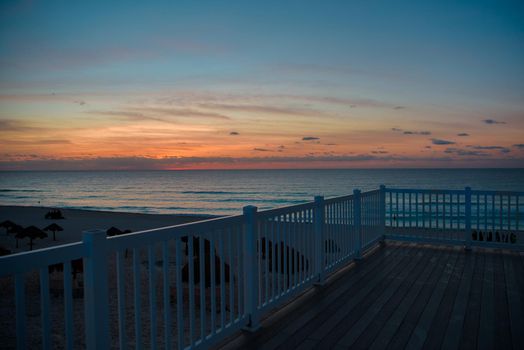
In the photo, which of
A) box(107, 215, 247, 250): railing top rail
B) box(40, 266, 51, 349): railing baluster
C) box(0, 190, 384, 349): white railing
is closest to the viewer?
box(40, 266, 51, 349): railing baluster

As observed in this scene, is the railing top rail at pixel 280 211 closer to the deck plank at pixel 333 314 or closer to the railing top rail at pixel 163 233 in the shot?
the railing top rail at pixel 163 233

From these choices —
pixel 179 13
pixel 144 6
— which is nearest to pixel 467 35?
pixel 179 13

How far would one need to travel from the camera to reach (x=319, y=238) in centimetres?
421

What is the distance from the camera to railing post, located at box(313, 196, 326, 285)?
4191 mm

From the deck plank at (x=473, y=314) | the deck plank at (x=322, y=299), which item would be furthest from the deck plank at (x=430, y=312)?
the deck plank at (x=322, y=299)

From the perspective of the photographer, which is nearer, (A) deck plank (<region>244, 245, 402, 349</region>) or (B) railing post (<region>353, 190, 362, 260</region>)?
(A) deck plank (<region>244, 245, 402, 349</region>)

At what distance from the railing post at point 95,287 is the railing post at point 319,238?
2828 mm

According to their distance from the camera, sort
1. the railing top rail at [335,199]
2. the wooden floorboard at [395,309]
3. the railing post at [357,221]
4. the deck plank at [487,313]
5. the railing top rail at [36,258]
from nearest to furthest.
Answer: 1. the railing top rail at [36,258]
2. the deck plank at [487,313]
3. the wooden floorboard at [395,309]
4. the railing top rail at [335,199]
5. the railing post at [357,221]

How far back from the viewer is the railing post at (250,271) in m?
3.03

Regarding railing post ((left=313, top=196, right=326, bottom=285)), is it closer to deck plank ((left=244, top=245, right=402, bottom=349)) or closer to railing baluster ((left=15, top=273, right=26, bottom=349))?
deck plank ((left=244, top=245, right=402, bottom=349))

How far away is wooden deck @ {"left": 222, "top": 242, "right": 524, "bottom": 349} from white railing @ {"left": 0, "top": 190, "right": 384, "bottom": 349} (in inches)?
9.8

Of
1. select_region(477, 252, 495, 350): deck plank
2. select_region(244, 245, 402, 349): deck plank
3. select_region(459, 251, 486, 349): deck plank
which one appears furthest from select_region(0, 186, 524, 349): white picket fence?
select_region(477, 252, 495, 350): deck plank

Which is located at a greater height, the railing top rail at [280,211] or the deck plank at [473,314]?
the railing top rail at [280,211]

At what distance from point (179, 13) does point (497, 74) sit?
9.77 m
